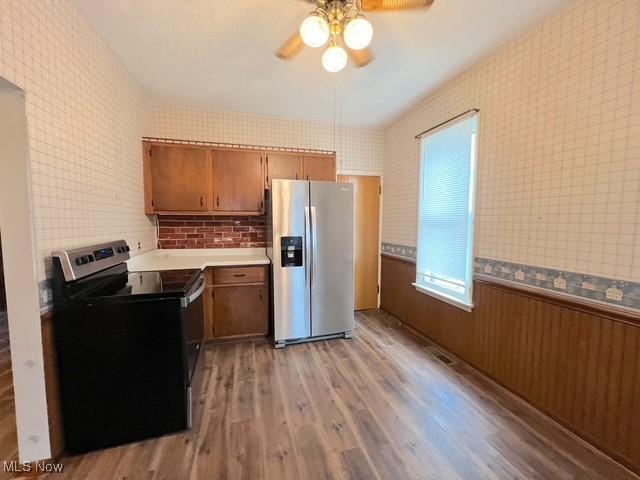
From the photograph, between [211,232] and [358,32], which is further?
[211,232]

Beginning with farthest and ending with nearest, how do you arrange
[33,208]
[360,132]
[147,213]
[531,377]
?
[360,132], [147,213], [531,377], [33,208]

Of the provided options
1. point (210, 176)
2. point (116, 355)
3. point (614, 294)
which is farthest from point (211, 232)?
point (614, 294)

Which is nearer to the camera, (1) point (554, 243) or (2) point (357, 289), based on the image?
(1) point (554, 243)

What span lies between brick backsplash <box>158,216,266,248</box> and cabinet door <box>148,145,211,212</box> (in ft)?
0.88

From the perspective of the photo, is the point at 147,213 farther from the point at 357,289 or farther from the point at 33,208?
the point at 357,289

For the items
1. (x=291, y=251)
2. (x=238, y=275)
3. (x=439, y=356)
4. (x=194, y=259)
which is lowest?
(x=439, y=356)

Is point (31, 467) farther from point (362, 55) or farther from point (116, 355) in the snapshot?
point (362, 55)

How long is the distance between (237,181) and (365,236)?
186 centimetres

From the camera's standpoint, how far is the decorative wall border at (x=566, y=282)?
147 centimetres

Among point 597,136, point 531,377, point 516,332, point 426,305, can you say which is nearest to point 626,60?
point 597,136

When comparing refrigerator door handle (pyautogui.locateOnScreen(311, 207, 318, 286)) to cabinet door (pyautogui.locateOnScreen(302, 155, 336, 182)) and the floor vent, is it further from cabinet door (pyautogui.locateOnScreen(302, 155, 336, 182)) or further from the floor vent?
the floor vent

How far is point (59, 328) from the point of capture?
147cm

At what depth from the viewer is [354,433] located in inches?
67.5

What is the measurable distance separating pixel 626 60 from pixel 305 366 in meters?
2.93
